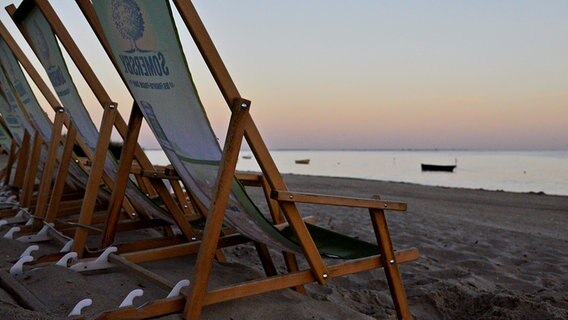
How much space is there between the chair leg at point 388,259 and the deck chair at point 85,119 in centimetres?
A: 106

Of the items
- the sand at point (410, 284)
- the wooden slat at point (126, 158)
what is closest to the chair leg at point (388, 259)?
the sand at point (410, 284)

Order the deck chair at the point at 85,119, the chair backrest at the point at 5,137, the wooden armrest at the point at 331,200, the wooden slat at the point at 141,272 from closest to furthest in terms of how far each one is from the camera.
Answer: the wooden armrest at the point at 331,200 → the wooden slat at the point at 141,272 → the deck chair at the point at 85,119 → the chair backrest at the point at 5,137

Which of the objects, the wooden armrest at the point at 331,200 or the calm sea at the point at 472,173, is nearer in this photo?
the wooden armrest at the point at 331,200

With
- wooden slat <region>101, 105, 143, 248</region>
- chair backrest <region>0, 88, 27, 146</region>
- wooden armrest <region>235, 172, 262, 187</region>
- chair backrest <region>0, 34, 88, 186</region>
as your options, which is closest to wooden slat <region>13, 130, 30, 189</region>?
chair backrest <region>0, 88, 27, 146</region>

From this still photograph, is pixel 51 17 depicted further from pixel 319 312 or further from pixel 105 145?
pixel 319 312

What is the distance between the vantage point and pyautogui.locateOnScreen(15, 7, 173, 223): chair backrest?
262 centimetres

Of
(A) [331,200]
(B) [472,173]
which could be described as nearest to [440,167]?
(B) [472,173]

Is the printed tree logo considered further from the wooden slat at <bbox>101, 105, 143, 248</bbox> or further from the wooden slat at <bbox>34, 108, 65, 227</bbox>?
the wooden slat at <bbox>34, 108, 65, 227</bbox>

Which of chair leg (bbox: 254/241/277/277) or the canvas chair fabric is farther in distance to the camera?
chair leg (bbox: 254/241/277/277)

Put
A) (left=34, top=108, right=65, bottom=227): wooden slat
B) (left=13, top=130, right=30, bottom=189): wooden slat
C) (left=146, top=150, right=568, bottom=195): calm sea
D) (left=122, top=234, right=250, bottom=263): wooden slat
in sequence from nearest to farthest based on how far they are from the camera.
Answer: (left=122, top=234, right=250, bottom=263): wooden slat
(left=34, top=108, right=65, bottom=227): wooden slat
(left=13, top=130, right=30, bottom=189): wooden slat
(left=146, top=150, right=568, bottom=195): calm sea

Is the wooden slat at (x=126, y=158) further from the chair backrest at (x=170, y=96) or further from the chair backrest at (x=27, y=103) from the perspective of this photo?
the chair backrest at (x=27, y=103)

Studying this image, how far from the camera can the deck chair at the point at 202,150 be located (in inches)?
60.0

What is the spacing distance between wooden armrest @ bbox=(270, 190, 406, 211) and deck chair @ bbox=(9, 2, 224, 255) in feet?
3.06

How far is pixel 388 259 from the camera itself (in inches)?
80.9
